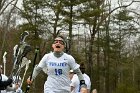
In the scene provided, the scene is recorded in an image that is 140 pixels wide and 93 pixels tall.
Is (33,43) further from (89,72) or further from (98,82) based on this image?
(98,82)

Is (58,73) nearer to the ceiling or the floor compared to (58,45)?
nearer to the floor

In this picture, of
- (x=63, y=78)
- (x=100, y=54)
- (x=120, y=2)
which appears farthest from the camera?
(x=100, y=54)

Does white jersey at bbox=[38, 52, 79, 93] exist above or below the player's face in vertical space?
below

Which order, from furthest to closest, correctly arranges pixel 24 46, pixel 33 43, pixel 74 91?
pixel 33 43, pixel 24 46, pixel 74 91

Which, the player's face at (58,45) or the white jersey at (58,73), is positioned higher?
the player's face at (58,45)

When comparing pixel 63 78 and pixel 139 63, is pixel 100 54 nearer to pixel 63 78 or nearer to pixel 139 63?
pixel 139 63

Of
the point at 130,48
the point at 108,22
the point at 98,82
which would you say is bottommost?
the point at 98,82

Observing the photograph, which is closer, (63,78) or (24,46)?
(63,78)

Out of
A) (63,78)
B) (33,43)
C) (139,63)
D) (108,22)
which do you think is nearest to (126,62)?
(139,63)

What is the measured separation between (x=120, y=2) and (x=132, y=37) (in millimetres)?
4959

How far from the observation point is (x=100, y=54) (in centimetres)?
5347

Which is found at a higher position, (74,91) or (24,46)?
(24,46)

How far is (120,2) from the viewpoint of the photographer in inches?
1959

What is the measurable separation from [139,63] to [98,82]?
20.4ft
